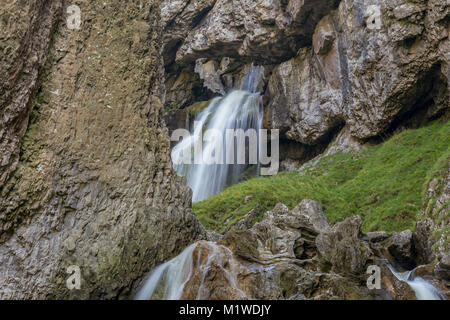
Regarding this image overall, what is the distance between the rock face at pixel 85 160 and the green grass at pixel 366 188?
7.45m

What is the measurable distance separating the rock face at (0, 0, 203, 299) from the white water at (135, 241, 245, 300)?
0.34 meters

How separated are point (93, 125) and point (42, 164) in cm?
139

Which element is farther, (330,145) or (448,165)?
(330,145)

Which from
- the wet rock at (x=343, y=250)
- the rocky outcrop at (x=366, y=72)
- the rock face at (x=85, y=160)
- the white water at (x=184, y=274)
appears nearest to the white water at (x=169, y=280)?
the white water at (x=184, y=274)

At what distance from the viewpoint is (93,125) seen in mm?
8289

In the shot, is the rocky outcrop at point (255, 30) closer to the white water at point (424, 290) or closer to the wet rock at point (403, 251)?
the wet rock at point (403, 251)

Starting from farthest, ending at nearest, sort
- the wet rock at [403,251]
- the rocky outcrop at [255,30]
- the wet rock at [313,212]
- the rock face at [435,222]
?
the rocky outcrop at [255,30] < the wet rock at [313,212] < the wet rock at [403,251] < the rock face at [435,222]

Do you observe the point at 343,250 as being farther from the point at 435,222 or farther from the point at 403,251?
the point at 435,222

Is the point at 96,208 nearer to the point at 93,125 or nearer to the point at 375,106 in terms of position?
the point at 93,125

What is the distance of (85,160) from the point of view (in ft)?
26.3

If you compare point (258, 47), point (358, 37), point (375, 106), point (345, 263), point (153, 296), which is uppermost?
point (258, 47)

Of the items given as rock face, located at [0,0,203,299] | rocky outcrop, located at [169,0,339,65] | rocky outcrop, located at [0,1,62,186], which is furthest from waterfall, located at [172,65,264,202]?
rocky outcrop, located at [0,1,62,186]

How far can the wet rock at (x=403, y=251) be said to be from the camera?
34.9ft
